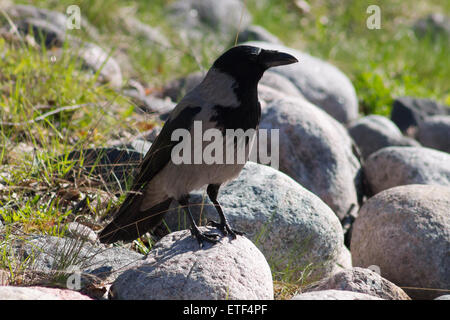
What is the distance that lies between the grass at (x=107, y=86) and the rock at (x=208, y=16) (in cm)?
30

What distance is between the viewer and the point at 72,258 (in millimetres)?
3252

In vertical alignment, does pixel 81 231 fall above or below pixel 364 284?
above

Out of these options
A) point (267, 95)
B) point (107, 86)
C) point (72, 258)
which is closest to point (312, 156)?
point (267, 95)

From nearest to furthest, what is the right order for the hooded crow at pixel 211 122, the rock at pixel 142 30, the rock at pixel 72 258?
the rock at pixel 72 258, the hooded crow at pixel 211 122, the rock at pixel 142 30

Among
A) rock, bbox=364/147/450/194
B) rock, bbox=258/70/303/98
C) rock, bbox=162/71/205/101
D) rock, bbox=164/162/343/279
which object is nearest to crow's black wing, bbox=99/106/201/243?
rock, bbox=164/162/343/279

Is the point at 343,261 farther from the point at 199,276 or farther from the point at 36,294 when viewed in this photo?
the point at 36,294

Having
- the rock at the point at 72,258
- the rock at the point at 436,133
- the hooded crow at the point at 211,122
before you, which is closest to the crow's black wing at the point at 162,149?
the hooded crow at the point at 211,122

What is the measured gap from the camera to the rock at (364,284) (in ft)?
10.9

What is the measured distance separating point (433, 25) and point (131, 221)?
10244 mm

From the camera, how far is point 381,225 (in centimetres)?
432

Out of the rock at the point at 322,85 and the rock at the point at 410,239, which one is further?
the rock at the point at 322,85

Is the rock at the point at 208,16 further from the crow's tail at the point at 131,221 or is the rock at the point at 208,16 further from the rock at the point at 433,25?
the crow's tail at the point at 131,221
